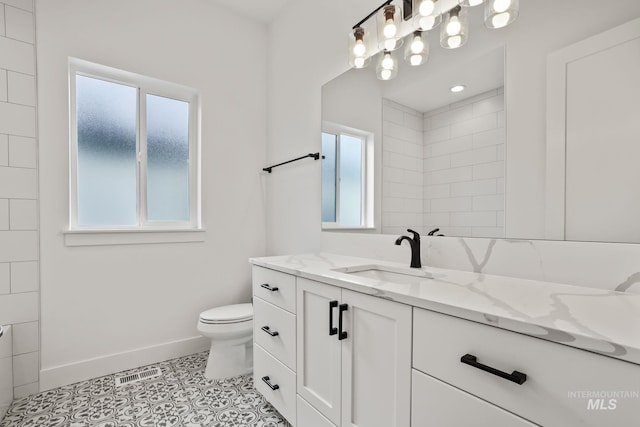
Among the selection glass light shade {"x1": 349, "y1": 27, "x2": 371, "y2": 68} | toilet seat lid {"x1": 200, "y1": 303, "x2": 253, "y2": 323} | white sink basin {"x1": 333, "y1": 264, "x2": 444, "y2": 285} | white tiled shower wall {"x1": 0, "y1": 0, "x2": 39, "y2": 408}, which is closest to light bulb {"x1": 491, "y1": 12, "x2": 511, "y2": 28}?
glass light shade {"x1": 349, "y1": 27, "x2": 371, "y2": 68}

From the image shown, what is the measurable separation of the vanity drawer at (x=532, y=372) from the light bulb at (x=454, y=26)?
1215 millimetres

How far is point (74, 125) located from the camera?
78.2 inches

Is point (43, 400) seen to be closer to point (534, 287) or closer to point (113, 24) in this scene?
point (113, 24)

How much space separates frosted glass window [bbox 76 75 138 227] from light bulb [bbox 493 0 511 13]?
2324mm

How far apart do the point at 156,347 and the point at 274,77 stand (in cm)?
233

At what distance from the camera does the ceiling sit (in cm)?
243

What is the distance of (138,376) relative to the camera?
2004 mm

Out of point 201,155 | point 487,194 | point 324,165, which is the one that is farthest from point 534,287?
point 201,155

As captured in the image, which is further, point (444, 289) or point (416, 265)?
point (416, 265)

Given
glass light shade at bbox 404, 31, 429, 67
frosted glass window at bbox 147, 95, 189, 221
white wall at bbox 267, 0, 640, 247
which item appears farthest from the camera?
frosted glass window at bbox 147, 95, 189, 221

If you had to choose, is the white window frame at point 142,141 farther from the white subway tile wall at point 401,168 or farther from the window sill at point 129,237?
the white subway tile wall at point 401,168

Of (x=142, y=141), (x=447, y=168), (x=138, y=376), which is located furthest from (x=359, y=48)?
(x=138, y=376)

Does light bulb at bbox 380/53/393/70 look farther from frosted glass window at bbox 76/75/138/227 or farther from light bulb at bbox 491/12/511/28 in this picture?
frosted glass window at bbox 76/75/138/227

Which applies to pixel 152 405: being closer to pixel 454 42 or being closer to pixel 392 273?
pixel 392 273
